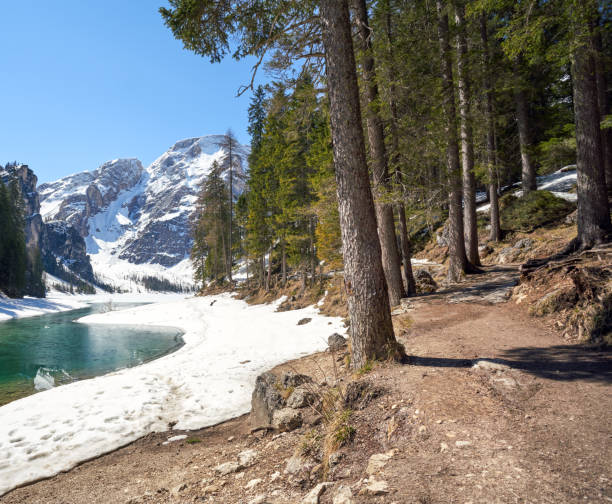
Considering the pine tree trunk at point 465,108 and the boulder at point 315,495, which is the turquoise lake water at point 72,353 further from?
the pine tree trunk at point 465,108

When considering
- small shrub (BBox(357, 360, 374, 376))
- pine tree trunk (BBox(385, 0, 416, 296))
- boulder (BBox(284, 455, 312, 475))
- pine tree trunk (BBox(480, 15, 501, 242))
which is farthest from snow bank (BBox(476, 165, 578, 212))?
boulder (BBox(284, 455, 312, 475))

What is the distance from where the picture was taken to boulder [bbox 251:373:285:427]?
5426 millimetres

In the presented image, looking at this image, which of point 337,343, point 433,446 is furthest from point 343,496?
point 337,343

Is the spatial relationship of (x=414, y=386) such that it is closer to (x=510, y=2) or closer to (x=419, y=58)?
(x=510, y=2)

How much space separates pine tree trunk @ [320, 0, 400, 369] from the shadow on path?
2.82 feet

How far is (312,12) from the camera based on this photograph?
6344 millimetres

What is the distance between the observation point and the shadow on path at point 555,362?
3.89 metres

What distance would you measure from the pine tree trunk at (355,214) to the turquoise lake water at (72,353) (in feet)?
34.5

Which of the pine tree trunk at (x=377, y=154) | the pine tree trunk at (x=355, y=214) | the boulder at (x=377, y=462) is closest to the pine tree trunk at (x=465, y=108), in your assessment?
the pine tree trunk at (x=377, y=154)

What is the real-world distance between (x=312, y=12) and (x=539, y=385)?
751 centimetres

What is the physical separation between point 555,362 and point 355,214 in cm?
352

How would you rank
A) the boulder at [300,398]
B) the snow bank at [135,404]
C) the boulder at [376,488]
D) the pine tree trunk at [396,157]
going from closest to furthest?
1. the boulder at [376,488]
2. the boulder at [300,398]
3. the snow bank at [135,404]
4. the pine tree trunk at [396,157]

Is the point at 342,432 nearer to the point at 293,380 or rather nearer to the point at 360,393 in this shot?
the point at 360,393

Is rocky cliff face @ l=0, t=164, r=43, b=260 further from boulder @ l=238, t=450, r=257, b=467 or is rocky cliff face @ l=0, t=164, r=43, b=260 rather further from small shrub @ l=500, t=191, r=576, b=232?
boulder @ l=238, t=450, r=257, b=467
